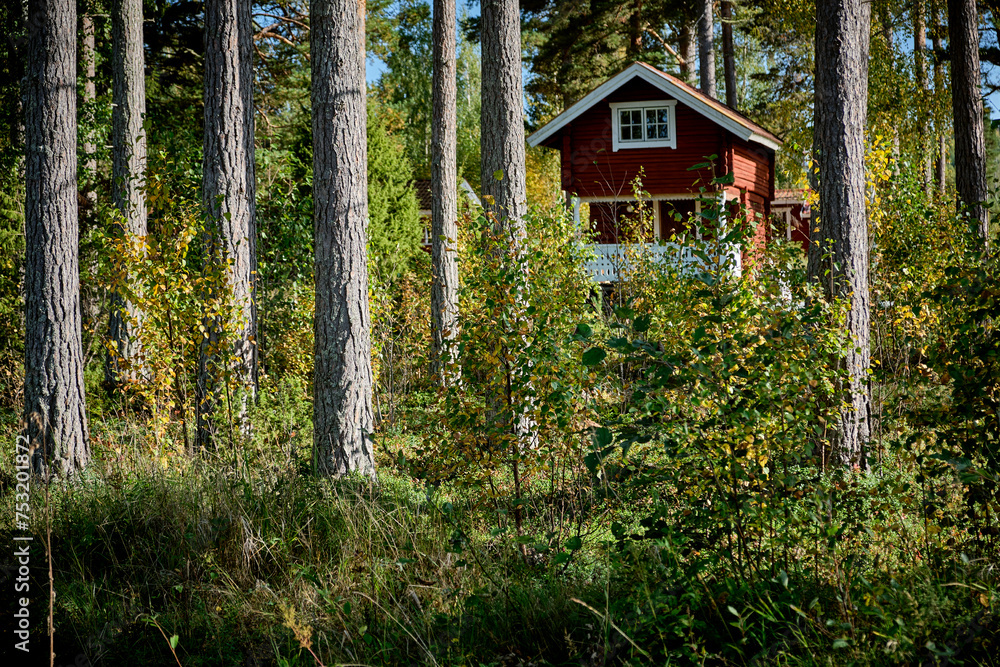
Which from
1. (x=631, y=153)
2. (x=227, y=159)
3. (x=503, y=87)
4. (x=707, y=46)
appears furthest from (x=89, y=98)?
(x=707, y=46)

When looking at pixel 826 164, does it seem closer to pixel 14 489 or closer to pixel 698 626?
pixel 698 626

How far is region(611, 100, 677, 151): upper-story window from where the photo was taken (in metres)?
20.7

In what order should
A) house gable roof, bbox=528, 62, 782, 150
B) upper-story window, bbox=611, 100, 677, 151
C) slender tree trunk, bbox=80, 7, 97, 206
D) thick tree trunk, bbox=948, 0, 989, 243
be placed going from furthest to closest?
upper-story window, bbox=611, 100, 677, 151, house gable roof, bbox=528, 62, 782, 150, slender tree trunk, bbox=80, 7, 97, 206, thick tree trunk, bbox=948, 0, 989, 243

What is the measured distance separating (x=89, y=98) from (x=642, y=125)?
13828mm

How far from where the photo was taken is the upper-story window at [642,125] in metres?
20.7

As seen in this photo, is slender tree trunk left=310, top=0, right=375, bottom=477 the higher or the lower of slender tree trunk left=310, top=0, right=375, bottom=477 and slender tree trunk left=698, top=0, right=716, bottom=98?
the lower

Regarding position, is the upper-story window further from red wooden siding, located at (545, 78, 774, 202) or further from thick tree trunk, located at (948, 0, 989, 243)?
thick tree trunk, located at (948, 0, 989, 243)

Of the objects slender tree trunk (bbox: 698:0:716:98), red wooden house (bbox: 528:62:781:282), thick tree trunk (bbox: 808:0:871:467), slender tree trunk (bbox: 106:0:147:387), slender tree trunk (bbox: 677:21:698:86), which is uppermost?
slender tree trunk (bbox: 677:21:698:86)

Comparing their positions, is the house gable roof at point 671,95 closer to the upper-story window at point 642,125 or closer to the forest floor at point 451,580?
the upper-story window at point 642,125

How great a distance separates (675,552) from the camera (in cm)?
338

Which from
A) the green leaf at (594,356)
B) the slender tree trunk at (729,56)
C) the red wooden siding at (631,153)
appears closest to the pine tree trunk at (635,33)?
the slender tree trunk at (729,56)

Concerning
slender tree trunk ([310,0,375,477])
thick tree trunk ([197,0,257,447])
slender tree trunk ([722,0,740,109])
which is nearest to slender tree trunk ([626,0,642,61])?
slender tree trunk ([722,0,740,109])

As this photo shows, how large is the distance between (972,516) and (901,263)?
6.08m

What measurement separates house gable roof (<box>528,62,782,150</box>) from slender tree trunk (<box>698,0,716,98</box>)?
92 cm
